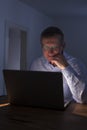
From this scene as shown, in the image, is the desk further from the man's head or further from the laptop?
the man's head

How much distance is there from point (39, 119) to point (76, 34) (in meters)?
5.68

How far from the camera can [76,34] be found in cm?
663

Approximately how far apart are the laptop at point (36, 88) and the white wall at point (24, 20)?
9.96ft

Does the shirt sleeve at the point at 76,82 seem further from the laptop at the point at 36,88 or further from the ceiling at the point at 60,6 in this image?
the ceiling at the point at 60,6

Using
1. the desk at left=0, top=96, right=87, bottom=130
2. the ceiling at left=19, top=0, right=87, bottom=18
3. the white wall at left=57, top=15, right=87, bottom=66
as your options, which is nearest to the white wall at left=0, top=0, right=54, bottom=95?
the ceiling at left=19, top=0, right=87, bottom=18

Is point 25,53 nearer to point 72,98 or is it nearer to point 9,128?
point 72,98

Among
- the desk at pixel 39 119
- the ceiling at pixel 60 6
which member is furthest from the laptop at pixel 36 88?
the ceiling at pixel 60 6

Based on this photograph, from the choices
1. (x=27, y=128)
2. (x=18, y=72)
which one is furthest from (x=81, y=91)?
(x=27, y=128)

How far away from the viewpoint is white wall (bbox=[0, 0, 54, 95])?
4445mm

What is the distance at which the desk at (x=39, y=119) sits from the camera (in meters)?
1.00

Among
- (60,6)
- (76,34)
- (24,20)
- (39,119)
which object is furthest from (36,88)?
(76,34)

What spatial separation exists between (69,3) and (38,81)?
3979mm

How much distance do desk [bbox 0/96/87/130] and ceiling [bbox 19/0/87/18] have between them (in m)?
3.84

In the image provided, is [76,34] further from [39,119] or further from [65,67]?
[39,119]
